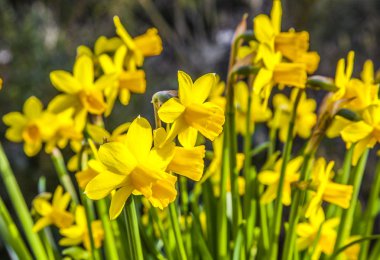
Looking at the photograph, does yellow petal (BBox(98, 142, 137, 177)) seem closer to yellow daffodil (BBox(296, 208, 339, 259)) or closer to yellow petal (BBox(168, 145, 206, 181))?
yellow petal (BBox(168, 145, 206, 181))

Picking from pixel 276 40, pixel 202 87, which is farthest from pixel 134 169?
pixel 276 40

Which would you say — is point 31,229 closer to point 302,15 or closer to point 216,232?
point 216,232

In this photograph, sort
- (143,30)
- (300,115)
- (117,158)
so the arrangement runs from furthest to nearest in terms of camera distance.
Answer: (143,30)
(300,115)
(117,158)

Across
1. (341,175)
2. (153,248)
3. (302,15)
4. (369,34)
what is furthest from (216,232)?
(369,34)

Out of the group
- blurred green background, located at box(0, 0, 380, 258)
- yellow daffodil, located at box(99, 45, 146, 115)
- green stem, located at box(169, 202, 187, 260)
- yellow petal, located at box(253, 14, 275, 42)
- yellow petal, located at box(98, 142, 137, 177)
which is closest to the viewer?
yellow petal, located at box(98, 142, 137, 177)

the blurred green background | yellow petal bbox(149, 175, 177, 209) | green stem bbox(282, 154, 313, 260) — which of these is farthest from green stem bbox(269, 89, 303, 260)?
the blurred green background

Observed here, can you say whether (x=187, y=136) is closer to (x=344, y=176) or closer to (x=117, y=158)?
(x=117, y=158)

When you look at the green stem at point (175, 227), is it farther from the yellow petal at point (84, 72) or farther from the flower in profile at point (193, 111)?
the yellow petal at point (84, 72)
